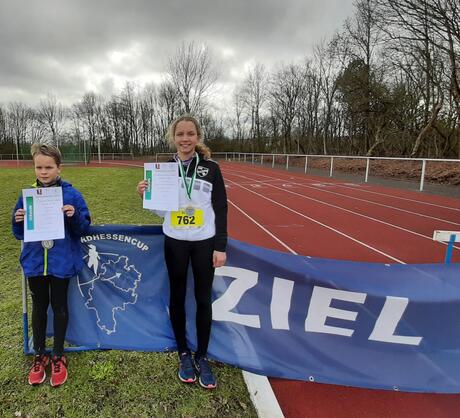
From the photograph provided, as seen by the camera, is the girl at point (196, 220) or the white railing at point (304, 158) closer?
the girl at point (196, 220)

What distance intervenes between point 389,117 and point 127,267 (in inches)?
1185

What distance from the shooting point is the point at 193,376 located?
2.54 meters

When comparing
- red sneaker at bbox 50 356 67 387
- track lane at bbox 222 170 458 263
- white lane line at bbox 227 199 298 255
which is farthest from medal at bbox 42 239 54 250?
track lane at bbox 222 170 458 263

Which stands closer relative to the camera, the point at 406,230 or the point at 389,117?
the point at 406,230

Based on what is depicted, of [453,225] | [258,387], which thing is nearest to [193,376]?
[258,387]

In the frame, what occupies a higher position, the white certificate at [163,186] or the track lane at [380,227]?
the white certificate at [163,186]

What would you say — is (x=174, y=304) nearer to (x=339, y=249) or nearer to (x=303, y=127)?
(x=339, y=249)

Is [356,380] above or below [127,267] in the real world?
below

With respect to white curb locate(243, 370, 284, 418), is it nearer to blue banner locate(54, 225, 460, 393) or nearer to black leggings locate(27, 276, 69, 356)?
blue banner locate(54, 225, 460, 393)

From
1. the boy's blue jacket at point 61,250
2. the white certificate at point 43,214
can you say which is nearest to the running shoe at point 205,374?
the boy's blue jacket at point 61,250

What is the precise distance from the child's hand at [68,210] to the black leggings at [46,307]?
528 millimetres

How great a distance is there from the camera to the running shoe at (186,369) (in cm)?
252

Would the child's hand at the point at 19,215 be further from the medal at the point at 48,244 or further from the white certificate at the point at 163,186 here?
the white certificate at the point at 163,186

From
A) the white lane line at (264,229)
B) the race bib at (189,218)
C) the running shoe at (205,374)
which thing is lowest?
the white lane line at (264,229)
